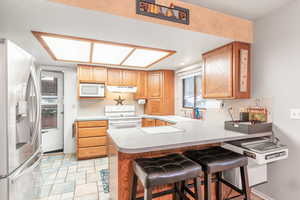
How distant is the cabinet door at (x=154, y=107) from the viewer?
4.05 m

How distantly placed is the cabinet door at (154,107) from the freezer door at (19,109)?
2.80 m

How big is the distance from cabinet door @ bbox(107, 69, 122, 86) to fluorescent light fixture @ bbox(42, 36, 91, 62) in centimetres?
90

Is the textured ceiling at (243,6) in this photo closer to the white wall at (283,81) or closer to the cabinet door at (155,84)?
the white wall at (283,81)

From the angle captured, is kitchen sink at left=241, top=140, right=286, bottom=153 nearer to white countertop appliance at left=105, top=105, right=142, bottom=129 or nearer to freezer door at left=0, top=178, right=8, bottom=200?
freezer door at left=0, top=178, right=8, bottom=200

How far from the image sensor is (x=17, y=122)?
4.18 feet

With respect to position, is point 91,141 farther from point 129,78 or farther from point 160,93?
point 160,93

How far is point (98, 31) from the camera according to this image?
1749mm

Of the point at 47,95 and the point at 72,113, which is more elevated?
the point at 47,95

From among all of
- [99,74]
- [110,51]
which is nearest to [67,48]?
[110,51]

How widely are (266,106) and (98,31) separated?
2.38 metres

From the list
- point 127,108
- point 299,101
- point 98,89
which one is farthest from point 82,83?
point 299,101

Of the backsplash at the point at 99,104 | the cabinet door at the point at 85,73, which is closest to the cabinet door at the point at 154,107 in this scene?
the backsplash at the point at 99,104

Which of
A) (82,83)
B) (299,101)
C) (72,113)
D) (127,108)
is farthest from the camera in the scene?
(127,108)

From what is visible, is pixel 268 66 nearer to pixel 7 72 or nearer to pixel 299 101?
pixel 299 101
